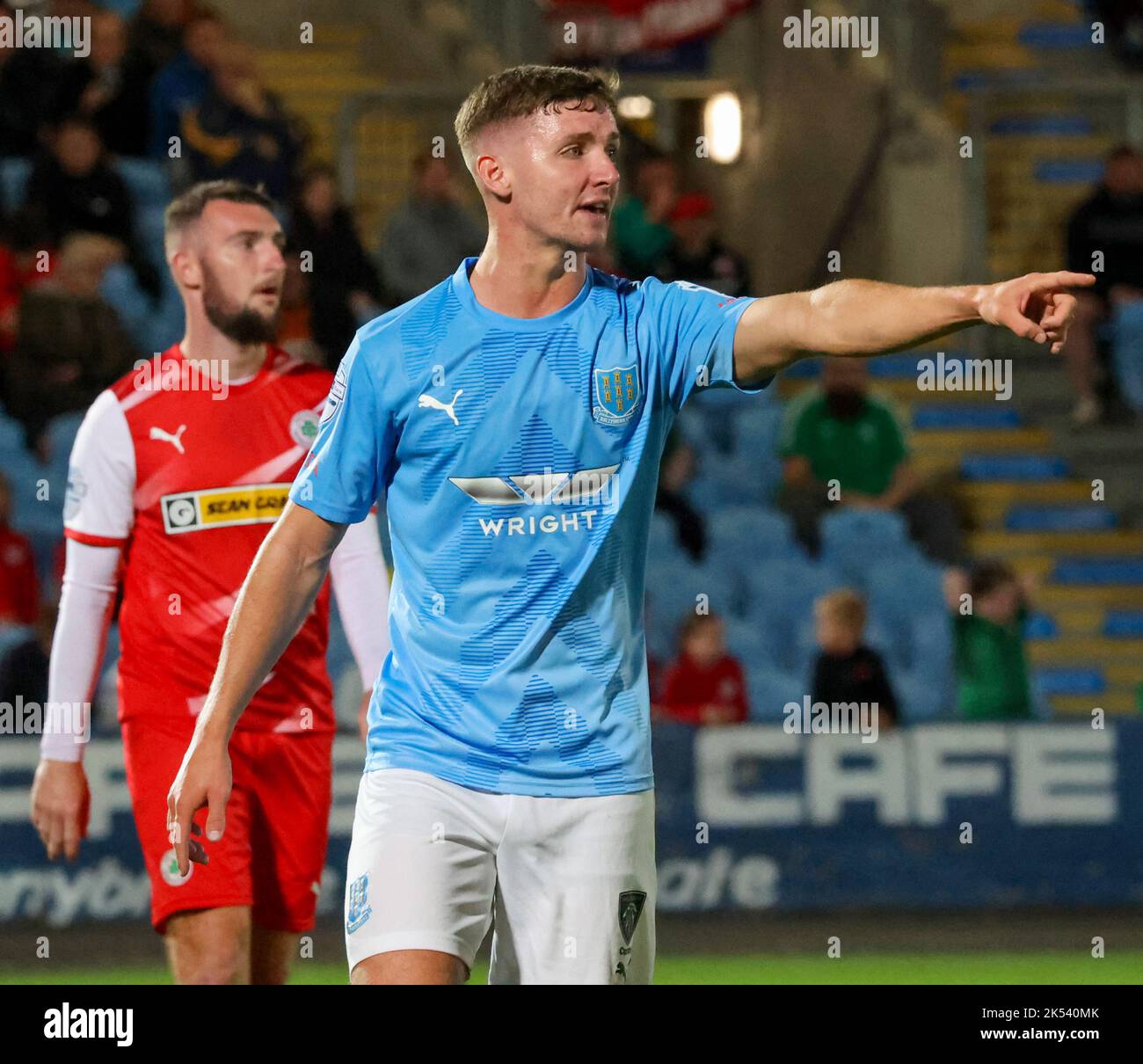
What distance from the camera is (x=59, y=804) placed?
5.67 meters

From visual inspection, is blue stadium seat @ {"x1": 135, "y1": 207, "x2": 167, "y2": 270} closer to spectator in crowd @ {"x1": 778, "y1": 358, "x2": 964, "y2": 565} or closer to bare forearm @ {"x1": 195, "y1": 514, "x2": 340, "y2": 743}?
spectator in crowd @ {"x1": 778, "y1": 358, "x2": 964, "y2": 565}

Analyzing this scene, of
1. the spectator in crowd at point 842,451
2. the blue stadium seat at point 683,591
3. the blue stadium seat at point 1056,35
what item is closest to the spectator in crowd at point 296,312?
the blue stadium seat at point 683,591

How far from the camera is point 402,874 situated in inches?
159

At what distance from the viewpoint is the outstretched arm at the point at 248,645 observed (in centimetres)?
410

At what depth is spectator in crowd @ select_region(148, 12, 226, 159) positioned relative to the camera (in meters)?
12.2

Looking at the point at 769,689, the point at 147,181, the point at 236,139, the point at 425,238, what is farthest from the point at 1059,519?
the point at 147,181

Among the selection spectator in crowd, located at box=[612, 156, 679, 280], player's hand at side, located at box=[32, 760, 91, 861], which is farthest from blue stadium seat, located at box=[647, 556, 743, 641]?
player's hand at side, located at box=[32, 760, 91, 861]

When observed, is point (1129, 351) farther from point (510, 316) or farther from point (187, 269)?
point (510, 316)

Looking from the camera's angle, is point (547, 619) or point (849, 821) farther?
point (849, 821)

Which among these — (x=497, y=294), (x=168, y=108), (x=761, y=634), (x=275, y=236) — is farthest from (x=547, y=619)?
(x=168, y=108)

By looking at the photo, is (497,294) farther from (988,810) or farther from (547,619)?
(988,810)

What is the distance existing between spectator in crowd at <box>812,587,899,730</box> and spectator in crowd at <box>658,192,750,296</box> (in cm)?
241

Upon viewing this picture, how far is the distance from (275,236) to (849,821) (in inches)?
210
